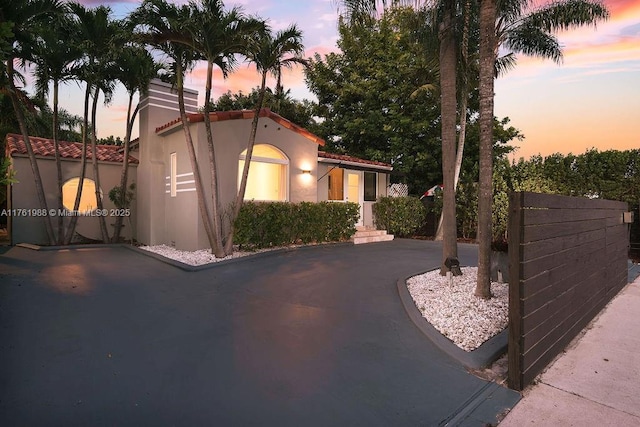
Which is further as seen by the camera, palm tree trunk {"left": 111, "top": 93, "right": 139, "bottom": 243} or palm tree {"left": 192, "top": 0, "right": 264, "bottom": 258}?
palm tree trunk {"left": 111, "top": 93, "right": 139, "bottom": 243}

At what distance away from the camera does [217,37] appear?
24.5 feet

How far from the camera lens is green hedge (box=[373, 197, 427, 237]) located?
13344 millimetres

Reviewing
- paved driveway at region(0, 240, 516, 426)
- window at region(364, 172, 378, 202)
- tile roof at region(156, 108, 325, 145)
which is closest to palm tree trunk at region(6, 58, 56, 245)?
tile roof at region(156, 108, 325, 145)

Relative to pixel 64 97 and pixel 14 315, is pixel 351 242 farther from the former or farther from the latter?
pixel 64 97

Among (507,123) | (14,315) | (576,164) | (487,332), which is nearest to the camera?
(487,332)

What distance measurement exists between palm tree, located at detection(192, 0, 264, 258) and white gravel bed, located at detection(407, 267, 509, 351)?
5183mm

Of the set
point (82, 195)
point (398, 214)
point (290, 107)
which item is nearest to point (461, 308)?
point (398, 214)

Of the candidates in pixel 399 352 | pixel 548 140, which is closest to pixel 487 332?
pixel 399 352

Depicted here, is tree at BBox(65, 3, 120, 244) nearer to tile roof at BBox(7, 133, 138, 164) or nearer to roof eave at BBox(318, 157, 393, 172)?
tile roof at BBox(7, 133, 138, 164)

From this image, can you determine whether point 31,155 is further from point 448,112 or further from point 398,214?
point 398,214

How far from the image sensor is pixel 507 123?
49.1 feet

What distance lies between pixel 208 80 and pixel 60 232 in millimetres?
7430

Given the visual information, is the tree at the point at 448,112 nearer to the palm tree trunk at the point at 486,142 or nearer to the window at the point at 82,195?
the palm tree trunk at the point at 486,142

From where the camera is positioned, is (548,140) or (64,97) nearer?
(64,97)
